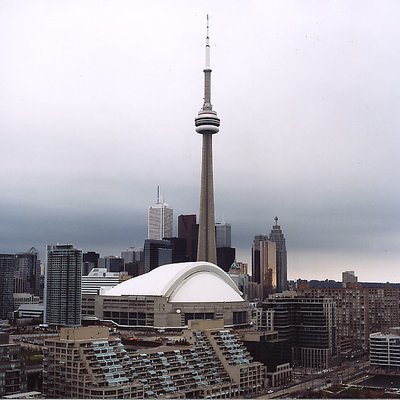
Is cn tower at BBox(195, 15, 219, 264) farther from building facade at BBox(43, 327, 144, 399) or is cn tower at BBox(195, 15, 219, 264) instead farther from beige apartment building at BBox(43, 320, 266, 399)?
building facade at BBox(43, 327, 144, 399)

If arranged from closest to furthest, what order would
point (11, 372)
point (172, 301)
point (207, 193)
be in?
point (11, 372) < point (172, 301) < point (207, 193)

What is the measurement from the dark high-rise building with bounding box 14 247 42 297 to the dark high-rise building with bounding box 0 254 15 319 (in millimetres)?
1152

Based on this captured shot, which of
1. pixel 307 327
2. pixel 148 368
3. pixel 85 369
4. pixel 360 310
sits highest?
pixel 360 310

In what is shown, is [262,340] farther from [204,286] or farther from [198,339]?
[204,286]

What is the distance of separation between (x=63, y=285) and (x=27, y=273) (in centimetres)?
990

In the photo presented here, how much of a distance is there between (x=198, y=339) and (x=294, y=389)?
2275 mm

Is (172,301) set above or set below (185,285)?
below

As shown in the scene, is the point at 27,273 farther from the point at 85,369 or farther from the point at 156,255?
the point at 85,369

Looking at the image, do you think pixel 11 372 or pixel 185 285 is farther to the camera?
pixel 185 285

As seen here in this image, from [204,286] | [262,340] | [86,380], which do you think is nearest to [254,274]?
[204,286]

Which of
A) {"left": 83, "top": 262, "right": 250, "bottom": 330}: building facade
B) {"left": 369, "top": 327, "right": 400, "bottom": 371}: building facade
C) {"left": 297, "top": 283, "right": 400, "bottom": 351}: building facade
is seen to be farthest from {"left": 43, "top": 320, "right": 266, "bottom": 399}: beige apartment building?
{"left": 297, "top": 283, "right": 400, "bottom": 351}: building facade

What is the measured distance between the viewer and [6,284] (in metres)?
28.3

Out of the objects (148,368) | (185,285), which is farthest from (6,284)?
(148,368)

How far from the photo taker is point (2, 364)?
9898 millimetres
